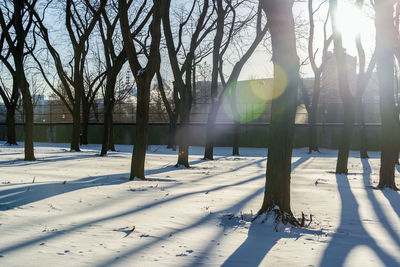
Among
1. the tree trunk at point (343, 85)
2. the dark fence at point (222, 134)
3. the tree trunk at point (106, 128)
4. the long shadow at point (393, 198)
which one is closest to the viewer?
the long shadow at point (393, 198)

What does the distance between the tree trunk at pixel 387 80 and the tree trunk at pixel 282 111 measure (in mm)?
4705

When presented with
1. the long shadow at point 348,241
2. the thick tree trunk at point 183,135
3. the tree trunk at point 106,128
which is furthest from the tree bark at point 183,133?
the long shadow at point 348,241

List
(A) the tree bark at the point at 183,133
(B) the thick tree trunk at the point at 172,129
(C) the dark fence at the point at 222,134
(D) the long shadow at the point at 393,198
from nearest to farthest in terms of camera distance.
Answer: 1. (D) the long shadow at the point at 393,198
2. (A) the tree bark at the point at 183,133
3. (B) the thick tree trunk at the point at 172,129
4. (C) the dark fence at the point at 222,134

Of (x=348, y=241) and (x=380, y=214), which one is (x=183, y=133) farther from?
(x=348, y=241)

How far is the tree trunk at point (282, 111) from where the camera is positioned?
17.8 ft

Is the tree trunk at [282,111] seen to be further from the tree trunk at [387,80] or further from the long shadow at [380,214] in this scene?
the tree trunk at [387,80]

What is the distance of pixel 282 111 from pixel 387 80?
16.5 ft

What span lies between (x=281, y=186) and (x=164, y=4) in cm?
800

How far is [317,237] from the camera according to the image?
4840mm

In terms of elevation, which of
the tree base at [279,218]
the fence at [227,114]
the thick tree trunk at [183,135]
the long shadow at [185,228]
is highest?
the fence at [227,114]

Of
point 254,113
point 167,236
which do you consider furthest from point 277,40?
point 254,113

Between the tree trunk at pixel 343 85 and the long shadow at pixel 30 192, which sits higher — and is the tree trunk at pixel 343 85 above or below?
above

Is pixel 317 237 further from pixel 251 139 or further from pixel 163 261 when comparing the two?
pixel 251 139

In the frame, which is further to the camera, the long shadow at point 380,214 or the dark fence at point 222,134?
the dark fence at point 222,134
